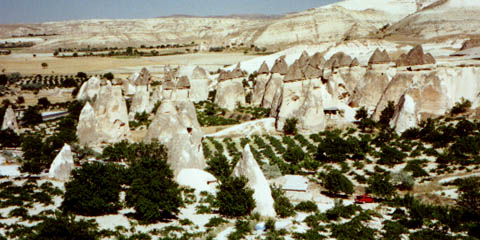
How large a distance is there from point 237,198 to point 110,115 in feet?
49.0

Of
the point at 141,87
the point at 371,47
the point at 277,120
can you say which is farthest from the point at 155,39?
the point at 277,120

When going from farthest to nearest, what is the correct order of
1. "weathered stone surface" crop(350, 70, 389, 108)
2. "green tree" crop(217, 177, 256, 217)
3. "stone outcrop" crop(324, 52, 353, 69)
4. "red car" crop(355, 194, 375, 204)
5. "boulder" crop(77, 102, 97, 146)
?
1. "stone outcrop" crop(324, 52, 353, 69)
2. "weathered stone surface" crop(350, 70, 389, 108)
3. "boulder" crop(77, 102, 97, 146)
4. "red car" crop(355, 194, 375, 204)
5. "green tree" crop(217, 177, 256, 217)

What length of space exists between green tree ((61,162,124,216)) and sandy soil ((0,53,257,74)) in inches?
2728

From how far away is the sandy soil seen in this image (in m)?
89.3

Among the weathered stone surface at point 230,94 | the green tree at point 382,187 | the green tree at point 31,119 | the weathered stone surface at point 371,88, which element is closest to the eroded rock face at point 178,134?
the green tree at point 382,187

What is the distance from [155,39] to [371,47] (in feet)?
389

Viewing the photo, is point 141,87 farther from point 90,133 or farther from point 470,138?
point 470,138

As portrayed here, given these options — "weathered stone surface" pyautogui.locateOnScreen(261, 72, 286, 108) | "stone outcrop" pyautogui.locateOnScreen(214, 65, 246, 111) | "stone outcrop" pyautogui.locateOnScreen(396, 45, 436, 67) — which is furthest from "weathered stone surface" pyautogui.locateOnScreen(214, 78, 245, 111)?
"stone outcrop" pyautogui.locateOnScreen(396, 45, 436, 67)

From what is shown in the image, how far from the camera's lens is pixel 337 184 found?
18312 millimetres

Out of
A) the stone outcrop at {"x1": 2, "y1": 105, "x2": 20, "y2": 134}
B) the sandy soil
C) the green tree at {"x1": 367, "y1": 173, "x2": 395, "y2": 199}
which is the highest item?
the sandy soil

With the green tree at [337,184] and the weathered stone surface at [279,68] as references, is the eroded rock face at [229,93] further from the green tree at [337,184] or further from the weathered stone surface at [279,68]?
the green tree at [337,184]

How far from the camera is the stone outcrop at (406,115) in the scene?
1016 inches

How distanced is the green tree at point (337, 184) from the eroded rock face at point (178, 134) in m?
6.44

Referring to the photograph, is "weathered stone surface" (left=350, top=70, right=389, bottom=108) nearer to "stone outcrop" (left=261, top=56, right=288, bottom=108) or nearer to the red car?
"stone outcrop" (left=261, top=56, right=288, bottom=108)
